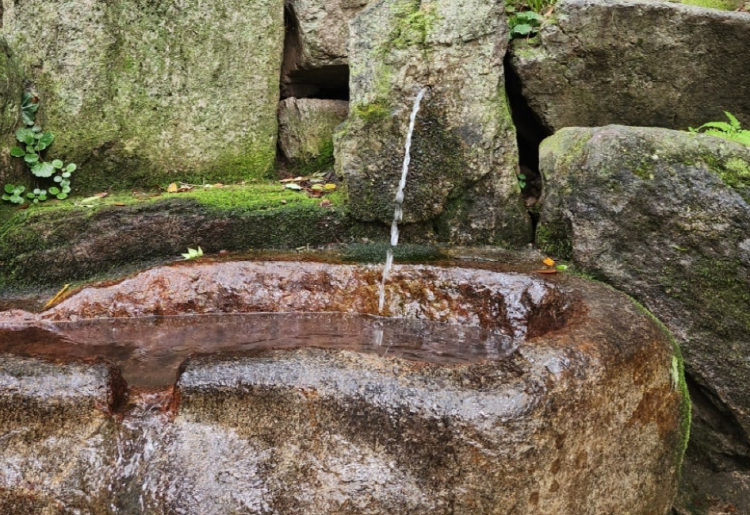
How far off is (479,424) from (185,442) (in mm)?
939

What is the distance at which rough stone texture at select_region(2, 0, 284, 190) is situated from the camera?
12.8ft

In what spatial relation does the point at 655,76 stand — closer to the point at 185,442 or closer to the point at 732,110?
the point at 732,110

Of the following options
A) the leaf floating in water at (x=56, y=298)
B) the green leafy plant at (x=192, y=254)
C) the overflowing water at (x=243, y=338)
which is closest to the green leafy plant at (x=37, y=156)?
the leaf floating in water at (x=56, y=298)

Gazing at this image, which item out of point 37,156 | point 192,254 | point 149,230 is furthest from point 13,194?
point 192,254

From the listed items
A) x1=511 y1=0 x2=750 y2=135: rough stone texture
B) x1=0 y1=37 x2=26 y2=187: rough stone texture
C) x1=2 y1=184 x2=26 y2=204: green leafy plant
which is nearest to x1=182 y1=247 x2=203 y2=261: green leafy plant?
x1=2 y1=184 x2=26 y2=204: green leafy plant

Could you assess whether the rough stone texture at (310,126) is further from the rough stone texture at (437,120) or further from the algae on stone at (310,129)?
the rough stone texture at (437,120)

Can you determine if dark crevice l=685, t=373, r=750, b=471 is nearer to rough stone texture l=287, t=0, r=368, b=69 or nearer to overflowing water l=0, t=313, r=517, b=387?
overflowing water l=0, t=313, r=517, b=387

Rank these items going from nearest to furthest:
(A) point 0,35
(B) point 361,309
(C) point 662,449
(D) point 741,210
A: 1. (C) point 662,449
2. (D) point 741,210
3. (B) point 361,309
4. (A) point 0,35

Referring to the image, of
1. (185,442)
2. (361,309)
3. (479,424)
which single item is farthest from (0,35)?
(479,424)

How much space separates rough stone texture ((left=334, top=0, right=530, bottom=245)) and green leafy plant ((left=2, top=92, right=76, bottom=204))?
1.81 m

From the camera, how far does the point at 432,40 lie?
3787 mm

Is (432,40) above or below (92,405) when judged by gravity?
above

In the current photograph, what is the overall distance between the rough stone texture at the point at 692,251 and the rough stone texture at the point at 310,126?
205 centimetres

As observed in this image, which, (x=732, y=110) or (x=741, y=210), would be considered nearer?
(x=741, y=210)
